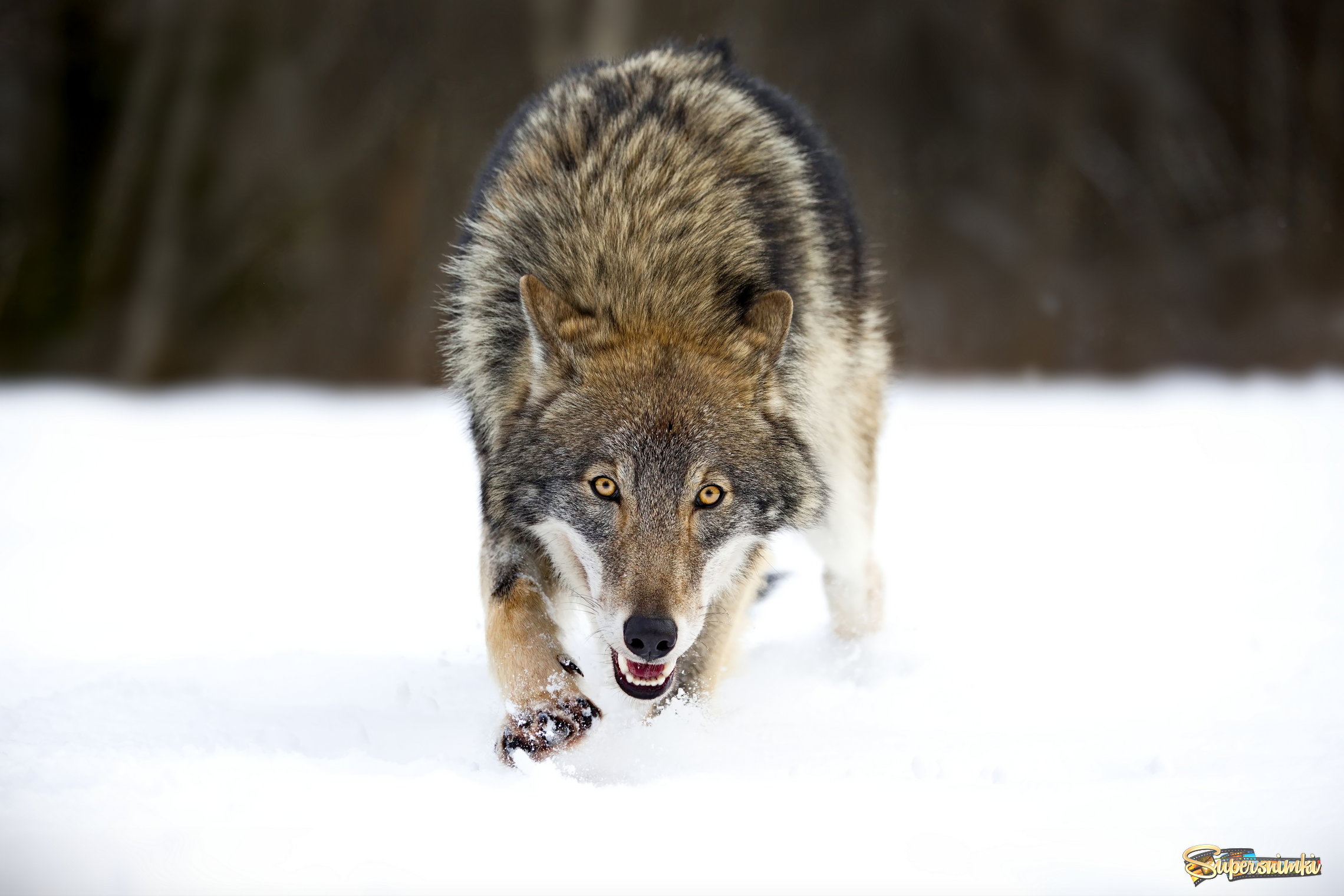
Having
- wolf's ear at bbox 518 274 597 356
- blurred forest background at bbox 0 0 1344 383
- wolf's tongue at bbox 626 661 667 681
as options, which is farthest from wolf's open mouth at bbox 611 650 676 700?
blurred forest background at bbox 0 0 1344 383

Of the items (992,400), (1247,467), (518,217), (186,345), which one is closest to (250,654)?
(518,217)

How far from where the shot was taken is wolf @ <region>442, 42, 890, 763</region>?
266 cm

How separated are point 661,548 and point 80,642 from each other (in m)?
2.34

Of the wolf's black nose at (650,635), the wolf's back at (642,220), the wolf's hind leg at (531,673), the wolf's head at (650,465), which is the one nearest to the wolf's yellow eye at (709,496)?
the wolf's head at (650,465)

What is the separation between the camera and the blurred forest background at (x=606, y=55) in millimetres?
12227

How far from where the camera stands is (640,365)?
2.80 metres

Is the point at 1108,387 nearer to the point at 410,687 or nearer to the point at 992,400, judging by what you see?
the point at 992,400

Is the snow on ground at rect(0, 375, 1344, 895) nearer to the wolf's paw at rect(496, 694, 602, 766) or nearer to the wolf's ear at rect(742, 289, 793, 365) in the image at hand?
the wolf's paw at rect(496, 694, 602, 766)

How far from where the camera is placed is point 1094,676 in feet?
11.8

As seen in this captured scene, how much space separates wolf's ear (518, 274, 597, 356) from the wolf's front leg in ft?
2.25

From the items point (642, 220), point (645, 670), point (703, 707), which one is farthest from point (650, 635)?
point (642, 220)

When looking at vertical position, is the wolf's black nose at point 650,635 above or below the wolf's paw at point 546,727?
above

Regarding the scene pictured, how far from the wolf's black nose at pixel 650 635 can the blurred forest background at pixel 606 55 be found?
10.2 m

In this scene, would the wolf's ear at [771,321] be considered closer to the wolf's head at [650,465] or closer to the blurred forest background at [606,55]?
the wolf's head at [650,465]
